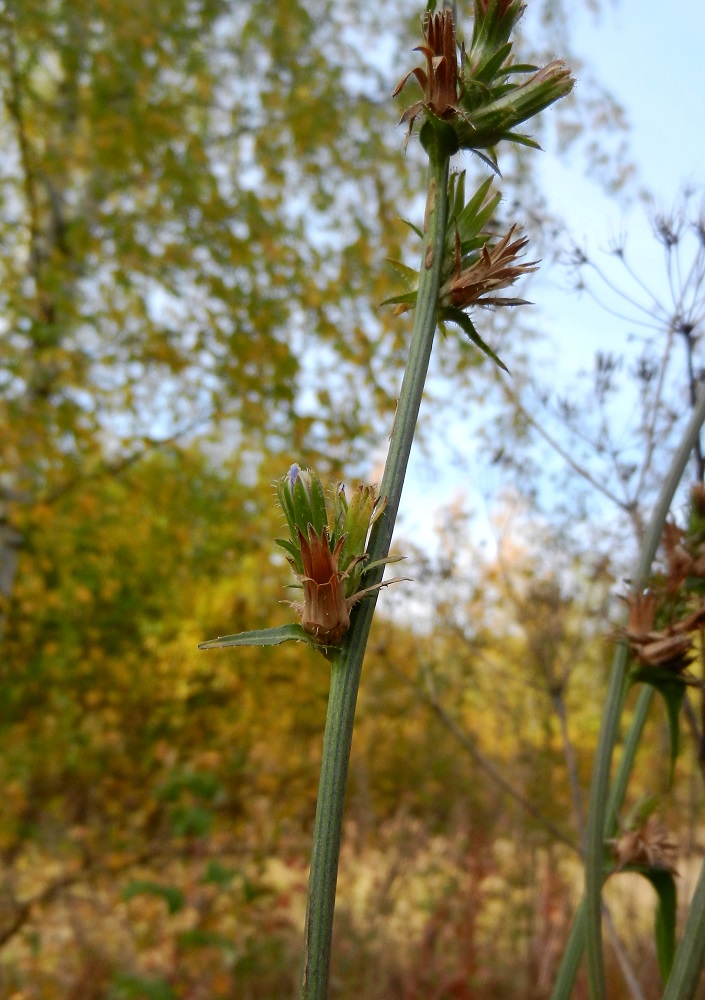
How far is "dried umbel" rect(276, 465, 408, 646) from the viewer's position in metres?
0.55

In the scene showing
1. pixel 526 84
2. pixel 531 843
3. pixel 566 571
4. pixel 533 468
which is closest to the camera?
pixel 526 84

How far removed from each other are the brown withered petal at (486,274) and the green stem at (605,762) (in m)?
0.32

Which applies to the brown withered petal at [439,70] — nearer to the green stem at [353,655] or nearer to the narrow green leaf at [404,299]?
the green stem at [353,655]

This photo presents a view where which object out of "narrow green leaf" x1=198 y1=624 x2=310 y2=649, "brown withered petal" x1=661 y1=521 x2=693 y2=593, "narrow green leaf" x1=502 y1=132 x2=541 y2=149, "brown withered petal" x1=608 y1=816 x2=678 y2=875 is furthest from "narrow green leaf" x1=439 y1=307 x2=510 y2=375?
"brown withered petal" x1=608 y1=816 x2=678 y2=875

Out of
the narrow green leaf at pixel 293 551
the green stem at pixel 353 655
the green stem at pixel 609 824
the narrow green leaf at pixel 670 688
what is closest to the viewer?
the green stem at pixel 353 655

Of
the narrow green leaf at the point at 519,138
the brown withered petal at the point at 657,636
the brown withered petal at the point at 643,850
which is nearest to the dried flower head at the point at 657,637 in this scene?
the brown withered petal at the point at 657,636

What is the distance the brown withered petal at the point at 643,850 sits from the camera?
85cm

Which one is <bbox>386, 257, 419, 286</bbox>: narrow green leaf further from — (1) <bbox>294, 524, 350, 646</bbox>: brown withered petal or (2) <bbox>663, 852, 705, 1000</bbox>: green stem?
(2) <bbox>663, 852, 705, 1000</bbox>: green stem

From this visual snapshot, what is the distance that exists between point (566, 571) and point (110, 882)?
3.75m

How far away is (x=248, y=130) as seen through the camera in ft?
17.9

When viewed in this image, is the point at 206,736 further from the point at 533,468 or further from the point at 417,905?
the point at 533,468

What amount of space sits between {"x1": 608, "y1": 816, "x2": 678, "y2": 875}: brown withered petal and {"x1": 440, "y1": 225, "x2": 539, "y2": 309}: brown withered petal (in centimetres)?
60

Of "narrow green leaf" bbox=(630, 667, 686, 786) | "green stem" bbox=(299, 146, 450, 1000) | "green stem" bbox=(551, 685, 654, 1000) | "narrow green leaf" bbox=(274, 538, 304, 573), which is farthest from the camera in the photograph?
"narrow green leaf" bbox=(630, 667, 686, 786)

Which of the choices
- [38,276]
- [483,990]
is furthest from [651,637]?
[38,276]
